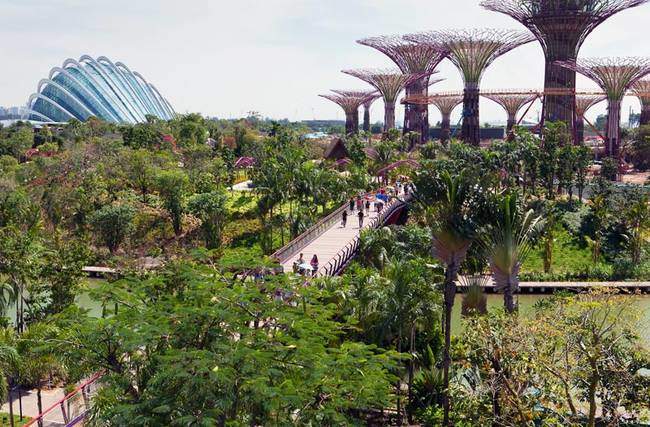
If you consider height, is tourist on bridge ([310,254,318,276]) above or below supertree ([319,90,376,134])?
below

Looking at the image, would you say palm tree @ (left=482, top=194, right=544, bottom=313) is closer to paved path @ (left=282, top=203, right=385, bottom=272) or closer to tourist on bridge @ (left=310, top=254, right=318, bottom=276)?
tourist on bridge @ (left=310, top=254, right=318, bottom=276)

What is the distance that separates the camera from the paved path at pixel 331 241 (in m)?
24.5

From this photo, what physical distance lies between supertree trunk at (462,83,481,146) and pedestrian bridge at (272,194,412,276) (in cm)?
3085

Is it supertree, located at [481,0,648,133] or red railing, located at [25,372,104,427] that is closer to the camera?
red railing, located at [25,372,104,427]

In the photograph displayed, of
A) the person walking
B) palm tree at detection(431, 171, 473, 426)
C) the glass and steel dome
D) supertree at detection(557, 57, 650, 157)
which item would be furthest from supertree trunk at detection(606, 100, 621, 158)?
the glass and steel dome

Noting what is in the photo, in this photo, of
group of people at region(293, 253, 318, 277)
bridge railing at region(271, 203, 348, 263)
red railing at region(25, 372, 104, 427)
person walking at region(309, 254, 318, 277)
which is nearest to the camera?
red railing at region(25, 372, 104, 427)

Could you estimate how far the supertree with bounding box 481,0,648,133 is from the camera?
58562 millimetres

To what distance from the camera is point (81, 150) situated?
43.2 m

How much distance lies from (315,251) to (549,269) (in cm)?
1160

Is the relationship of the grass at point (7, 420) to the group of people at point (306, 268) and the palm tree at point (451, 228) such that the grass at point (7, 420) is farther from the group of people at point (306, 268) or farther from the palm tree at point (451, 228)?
the palm tree at point (451, 228)

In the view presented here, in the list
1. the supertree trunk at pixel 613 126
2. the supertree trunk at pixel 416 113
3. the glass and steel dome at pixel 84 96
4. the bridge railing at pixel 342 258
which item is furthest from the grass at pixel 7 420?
the glass and steel dome at pixel 84 96

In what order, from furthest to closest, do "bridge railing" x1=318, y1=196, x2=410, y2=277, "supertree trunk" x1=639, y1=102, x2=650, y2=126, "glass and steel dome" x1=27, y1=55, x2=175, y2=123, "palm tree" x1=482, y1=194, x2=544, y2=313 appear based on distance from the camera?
1. "glass and steel dome" x1=27, y1=55, x2=175, y2=123
2. "supertree trunk" x1=639, y1=102, x2=650, y2=126
3. "bridge railing" x1=318, y1=196, x2=410, y2=277
4. "palm tree" x1=482, y1=194, x2=544, y2=313

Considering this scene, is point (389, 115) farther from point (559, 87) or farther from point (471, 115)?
point (559, 87)

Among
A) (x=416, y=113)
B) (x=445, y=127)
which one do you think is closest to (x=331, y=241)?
(x=416, y=113)
